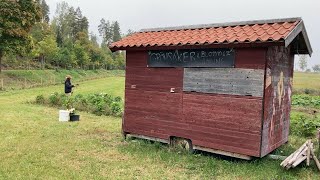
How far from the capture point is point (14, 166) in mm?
7973

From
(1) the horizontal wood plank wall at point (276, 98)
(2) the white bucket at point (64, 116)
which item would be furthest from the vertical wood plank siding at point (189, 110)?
(2) the white bucket at point (64, 116)

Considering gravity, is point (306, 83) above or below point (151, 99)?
below

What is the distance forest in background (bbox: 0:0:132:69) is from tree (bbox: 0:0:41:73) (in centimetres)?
74

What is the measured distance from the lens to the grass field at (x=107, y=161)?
25.3 feet

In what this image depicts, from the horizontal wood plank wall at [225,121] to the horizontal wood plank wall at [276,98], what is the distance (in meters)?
0.28

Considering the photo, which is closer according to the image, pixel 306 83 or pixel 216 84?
pixel 216 84

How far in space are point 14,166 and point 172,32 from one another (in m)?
5.98

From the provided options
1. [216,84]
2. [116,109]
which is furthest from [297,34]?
[116,109]

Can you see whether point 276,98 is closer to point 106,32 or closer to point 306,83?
point 306,83

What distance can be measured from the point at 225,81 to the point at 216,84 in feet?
0.93

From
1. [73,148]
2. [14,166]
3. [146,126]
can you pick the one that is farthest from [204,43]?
[14,166]

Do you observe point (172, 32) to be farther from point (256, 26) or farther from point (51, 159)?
point (51, 159)

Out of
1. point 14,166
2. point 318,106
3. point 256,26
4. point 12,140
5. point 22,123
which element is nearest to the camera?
point 14,166

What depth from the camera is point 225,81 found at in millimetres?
8891
